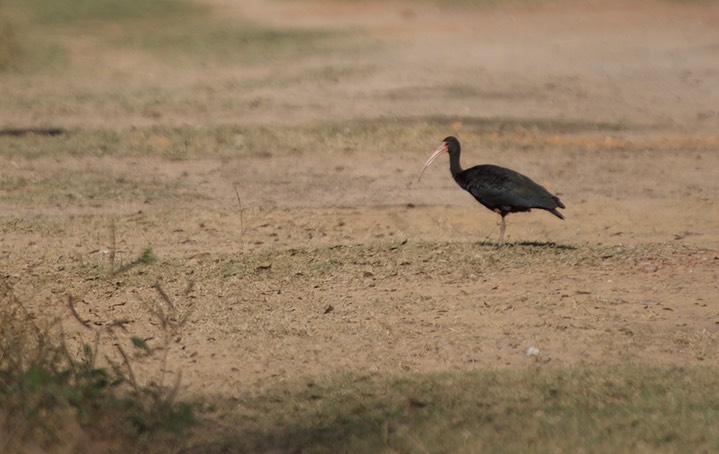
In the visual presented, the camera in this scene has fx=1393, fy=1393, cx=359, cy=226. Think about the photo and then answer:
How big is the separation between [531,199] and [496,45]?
13118 mm

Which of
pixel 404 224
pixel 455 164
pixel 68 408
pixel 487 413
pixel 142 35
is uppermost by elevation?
pixel 68 408

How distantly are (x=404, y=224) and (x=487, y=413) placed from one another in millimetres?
4673

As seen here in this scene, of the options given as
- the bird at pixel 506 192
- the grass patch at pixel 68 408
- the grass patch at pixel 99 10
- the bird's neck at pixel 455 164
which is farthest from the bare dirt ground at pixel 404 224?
the grass patch at pixel 99 10

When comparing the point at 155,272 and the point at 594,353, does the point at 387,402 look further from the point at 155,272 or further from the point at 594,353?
the point at 155,272

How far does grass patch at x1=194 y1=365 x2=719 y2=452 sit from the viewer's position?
5656 millimetres

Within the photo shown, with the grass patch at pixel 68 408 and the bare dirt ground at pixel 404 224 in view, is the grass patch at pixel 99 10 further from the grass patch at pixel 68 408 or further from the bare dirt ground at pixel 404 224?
the grass patch at pixel 68 408

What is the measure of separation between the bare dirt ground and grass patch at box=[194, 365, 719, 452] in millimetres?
310

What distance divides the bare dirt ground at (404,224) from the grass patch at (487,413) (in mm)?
310

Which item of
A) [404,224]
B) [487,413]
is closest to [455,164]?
[404,224]

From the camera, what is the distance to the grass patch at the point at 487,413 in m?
5.66

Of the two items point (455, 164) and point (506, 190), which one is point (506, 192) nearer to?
point (506, 190)

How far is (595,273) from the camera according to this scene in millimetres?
8562

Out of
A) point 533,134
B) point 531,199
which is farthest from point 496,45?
point 531,199

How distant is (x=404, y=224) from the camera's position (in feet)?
34.9
